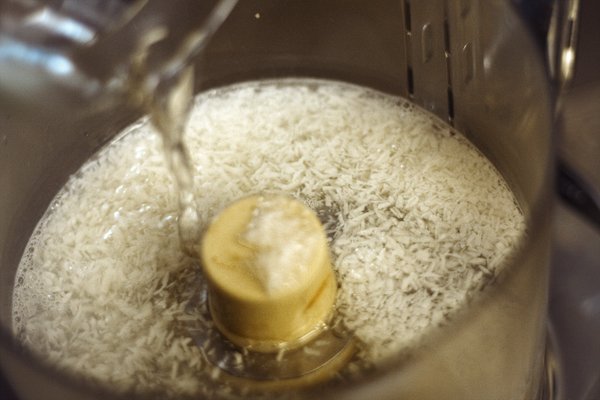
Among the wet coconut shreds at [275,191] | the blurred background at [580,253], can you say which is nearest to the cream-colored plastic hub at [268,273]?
the wet coconut shreds at [275,191]

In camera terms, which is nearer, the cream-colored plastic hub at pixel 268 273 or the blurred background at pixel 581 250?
the cream-colored plastic hub at pixel 268 273

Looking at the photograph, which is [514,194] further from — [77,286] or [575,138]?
[77,286]

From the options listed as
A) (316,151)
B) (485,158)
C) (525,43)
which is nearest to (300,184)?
(316,151)

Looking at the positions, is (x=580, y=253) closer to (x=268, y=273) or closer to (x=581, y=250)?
(x=581, y=250)

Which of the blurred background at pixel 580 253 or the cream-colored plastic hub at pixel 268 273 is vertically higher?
the cream-colored plastic hub at pixel 268 273

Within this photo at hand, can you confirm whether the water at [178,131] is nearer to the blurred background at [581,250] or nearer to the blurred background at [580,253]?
the blurred background at [580,253]

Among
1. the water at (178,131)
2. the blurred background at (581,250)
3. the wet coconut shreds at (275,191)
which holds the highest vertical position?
the water at (178,131)
